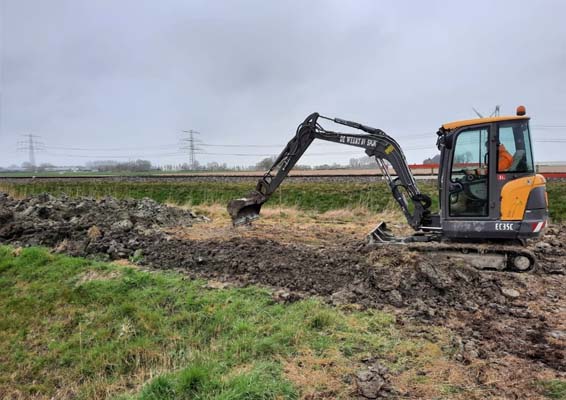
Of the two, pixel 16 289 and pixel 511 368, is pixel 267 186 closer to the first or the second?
pixel 16 289

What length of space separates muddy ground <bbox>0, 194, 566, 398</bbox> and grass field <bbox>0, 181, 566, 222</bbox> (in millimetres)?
6199

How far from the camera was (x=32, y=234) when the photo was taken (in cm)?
1026

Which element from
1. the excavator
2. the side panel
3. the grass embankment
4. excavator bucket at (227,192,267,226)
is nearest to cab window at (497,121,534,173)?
the excavator

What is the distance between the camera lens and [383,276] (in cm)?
638

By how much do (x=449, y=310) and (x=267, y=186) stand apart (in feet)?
20.3

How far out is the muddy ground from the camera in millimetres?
4359

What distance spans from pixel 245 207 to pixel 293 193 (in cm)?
1081

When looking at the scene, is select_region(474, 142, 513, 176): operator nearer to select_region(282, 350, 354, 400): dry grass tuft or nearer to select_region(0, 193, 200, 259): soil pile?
select_region(282, 350, 354, 400): dry grass tuft

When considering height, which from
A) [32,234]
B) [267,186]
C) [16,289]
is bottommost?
[16,289]

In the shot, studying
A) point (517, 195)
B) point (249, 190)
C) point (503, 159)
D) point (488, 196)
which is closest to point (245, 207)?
point (488, 196)

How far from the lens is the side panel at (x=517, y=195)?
270 inches

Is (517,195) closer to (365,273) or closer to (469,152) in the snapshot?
(469,152)

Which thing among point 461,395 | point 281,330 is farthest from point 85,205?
point 461,395

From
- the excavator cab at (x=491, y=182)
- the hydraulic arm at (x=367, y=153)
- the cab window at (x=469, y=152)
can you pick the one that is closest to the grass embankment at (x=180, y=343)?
the excavator cab at (x=491, y=182)
